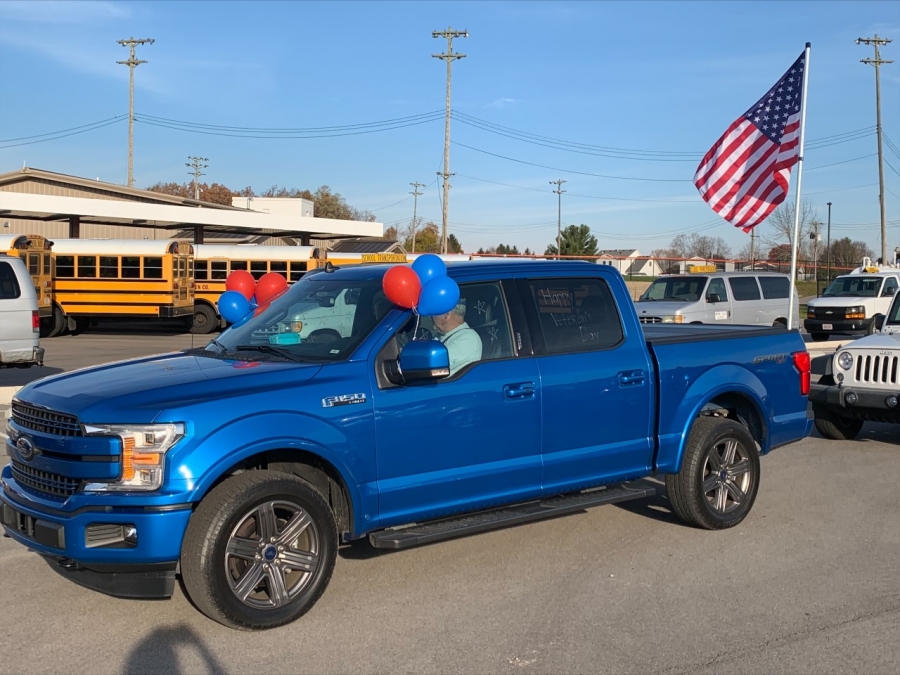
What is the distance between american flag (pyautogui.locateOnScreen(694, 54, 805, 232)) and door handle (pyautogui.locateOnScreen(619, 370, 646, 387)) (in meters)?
10.5

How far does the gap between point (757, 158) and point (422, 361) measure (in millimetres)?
12768

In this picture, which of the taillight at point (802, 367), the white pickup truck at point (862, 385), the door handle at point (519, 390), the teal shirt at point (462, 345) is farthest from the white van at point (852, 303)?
the teal shirt at point (462, 345)

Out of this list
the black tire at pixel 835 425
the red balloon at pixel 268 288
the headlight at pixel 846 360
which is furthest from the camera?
the black tire at pixel 835 425

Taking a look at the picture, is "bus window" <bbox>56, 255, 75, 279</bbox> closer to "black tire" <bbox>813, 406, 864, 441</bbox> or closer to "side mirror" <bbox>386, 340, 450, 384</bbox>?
"black tire" <bbox>813, 406, 864, 441</bbox>

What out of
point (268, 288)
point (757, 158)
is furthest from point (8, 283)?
point (757, 158)

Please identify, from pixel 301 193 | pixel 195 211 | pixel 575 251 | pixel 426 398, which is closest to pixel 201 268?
pixel 195 211

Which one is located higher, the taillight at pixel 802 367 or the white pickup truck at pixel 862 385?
the taillight at pixel 802 367

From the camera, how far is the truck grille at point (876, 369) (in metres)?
9.62

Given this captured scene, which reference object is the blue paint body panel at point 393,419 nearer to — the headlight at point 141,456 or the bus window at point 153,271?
the headlight at point 141,456

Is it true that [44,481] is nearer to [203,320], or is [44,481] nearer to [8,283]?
[8,283]

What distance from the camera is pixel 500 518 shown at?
5488 mm

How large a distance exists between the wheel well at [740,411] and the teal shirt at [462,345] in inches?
86.9

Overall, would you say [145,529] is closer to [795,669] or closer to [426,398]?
[426,398]

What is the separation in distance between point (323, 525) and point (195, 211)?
30.5 metres
